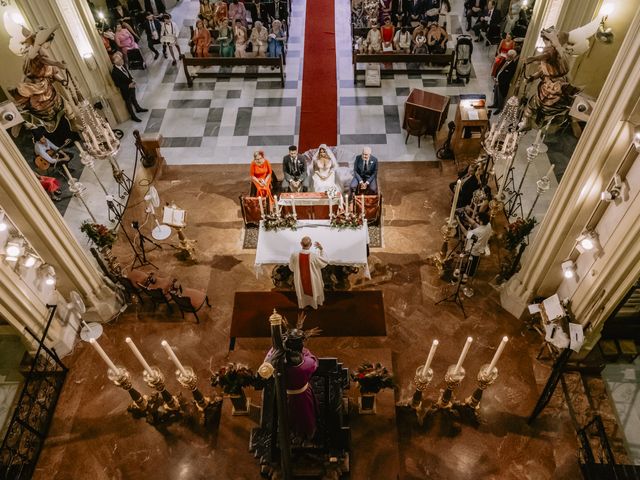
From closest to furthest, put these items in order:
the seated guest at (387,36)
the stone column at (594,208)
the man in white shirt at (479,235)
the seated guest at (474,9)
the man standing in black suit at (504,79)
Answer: the stone column at (594,208) → the man in white shirt at (479,235) → the man standing in black suit at (504,79) → the seated guest at (387,36) → the seated guest at (474,9)

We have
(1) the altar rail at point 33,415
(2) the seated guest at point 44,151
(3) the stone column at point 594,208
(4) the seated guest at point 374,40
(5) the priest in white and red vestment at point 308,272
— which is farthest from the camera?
(4) the seated guest at point 374,40

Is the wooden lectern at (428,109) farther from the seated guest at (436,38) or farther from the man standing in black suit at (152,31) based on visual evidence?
the man standing in black suit at (152,31)

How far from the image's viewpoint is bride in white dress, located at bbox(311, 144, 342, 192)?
8797 millimetres

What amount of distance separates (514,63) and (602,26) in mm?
1931

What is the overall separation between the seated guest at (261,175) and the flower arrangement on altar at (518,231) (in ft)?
13.2

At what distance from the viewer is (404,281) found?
26.2 ft

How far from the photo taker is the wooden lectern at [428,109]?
1017 cm

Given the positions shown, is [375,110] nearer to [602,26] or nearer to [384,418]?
[602,26]

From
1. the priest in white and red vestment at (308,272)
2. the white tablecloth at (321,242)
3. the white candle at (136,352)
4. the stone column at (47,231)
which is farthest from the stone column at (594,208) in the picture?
→ the stone column at (47,231)

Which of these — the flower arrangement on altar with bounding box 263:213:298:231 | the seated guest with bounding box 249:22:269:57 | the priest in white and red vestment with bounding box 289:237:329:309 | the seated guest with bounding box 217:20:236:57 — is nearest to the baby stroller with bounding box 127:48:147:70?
the seated guest with bounding box 217:20:236:57

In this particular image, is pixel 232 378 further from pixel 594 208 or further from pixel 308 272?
pixel 594 208

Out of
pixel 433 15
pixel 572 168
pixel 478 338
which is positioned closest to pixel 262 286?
pixel 478 338

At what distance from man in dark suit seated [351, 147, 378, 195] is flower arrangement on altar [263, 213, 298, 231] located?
164 centimetres

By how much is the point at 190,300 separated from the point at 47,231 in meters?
2.07
